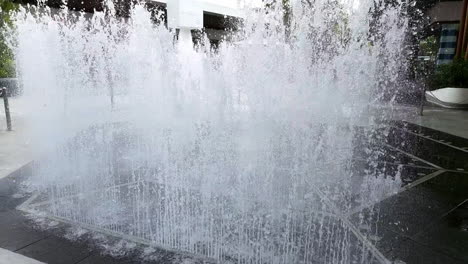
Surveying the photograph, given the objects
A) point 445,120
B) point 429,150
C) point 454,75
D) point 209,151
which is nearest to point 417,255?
point 209,151

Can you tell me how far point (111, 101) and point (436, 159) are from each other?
33.8 ft

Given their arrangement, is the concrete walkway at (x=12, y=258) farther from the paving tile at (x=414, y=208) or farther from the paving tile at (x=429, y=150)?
the paving tile at (x=429, y=150)

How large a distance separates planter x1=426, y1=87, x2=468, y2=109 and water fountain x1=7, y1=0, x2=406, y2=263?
295 centimetres

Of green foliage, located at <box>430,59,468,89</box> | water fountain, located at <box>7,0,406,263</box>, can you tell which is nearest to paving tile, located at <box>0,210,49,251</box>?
water fountain, located at <box>7,0,406,263</box>

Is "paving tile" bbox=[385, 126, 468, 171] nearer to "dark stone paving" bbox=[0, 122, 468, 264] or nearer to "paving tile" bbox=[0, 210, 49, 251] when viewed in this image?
"dark stone paving" bbox=[0, 122, 468, 264]

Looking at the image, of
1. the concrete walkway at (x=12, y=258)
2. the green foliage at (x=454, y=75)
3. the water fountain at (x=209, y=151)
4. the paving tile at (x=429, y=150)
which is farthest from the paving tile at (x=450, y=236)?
the green foliage at (x=454, y=75)

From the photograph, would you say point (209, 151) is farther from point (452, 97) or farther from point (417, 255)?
point (452, 97)

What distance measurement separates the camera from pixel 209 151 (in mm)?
7277

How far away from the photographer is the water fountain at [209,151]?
4.14 meters

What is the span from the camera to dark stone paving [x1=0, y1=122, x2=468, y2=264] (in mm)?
3668

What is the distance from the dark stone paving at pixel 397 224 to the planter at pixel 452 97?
27.7 feet

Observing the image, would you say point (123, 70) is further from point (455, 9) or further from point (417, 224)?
point (455, 9)

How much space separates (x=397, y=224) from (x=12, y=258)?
13.2 ft

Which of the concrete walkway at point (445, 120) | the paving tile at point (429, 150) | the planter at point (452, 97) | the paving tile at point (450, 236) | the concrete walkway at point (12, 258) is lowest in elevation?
the concrete walkway at point (12, 258)
